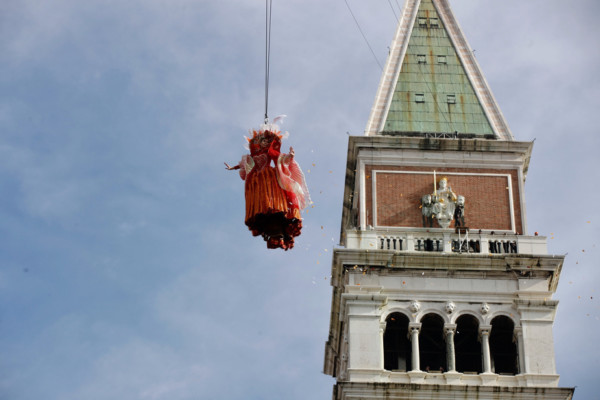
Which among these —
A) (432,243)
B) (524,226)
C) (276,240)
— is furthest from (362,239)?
(276,240)

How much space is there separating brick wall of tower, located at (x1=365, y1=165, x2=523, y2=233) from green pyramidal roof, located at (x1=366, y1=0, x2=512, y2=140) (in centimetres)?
205

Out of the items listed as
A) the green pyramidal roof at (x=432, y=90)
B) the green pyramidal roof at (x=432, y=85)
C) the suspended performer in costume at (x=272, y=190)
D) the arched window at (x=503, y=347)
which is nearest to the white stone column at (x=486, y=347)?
the arched window at (x=503, y=347)

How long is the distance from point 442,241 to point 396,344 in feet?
14.6

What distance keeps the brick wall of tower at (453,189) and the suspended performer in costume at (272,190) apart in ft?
38.3

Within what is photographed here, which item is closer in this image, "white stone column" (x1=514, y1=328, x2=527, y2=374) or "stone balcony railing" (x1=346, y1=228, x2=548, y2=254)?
"white stone column" (x1=514, y1=328, x2=527, y2=374)

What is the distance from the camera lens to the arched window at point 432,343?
5375 cm

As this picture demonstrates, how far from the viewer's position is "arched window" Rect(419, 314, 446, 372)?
53.8 m

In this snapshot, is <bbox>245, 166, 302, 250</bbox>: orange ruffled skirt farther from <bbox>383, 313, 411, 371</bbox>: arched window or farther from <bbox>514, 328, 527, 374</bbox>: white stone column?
<bbox>514, 328, 527, 374</bbox>: white stone column

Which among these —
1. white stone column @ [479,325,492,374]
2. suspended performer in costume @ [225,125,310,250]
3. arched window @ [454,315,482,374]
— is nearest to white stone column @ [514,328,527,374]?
white stone column @ [479,325,492,374]

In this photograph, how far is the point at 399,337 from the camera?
Result: 5412cm

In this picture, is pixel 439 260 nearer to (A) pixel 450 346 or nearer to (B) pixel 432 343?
(B) pixel 432 343

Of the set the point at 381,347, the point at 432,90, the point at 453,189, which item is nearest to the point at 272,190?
the point at 381,347

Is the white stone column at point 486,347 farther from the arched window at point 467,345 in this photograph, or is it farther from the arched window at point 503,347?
the arched window at point 503,347

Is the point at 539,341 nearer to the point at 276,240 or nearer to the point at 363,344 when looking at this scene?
the point at 363,344
